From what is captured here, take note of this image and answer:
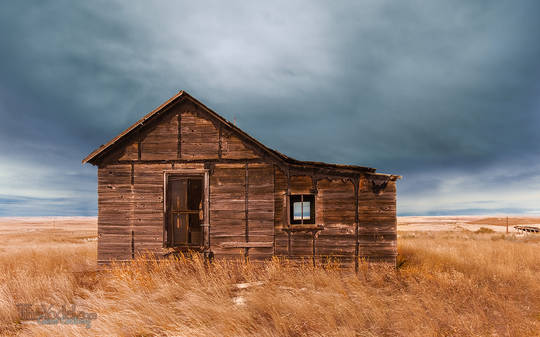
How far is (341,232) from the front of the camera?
30.0ft

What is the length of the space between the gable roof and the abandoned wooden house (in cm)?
3

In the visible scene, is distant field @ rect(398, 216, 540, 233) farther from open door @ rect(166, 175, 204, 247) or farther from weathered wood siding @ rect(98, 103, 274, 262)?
open door @ rect(166, 175, 204, 247)

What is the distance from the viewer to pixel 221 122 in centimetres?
944

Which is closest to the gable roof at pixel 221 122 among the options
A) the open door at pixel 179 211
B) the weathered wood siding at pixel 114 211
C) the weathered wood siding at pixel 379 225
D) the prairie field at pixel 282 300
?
the weathered wood siding at pixel 114 211

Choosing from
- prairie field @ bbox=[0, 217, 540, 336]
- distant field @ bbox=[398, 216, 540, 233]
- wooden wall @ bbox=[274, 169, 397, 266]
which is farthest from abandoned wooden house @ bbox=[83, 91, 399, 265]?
distant field @ bbox=[398, 216, 540, 233]

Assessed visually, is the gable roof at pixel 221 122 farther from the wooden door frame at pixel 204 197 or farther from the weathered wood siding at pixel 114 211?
the wooden door frame at pixel 204 197

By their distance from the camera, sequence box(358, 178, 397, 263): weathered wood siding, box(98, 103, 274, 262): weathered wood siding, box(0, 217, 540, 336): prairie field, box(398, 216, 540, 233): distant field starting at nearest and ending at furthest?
box(0, 217, 540, 336): prairie field, box(358, 178, 397, 263): weathered wood siding, box(98, 103, 274, 262): weathered wood siding, box(398, 216, 540, 233): distant field

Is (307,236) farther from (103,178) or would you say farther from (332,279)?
(103,178)

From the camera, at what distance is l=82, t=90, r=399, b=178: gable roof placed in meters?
9.14

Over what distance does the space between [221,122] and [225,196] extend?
2.47 metres

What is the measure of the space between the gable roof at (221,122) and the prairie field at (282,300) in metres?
3.16

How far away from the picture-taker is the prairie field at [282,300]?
15.7 feet

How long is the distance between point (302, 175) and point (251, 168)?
170 centimetres

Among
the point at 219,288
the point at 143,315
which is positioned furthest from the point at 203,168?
the point at 143,315
